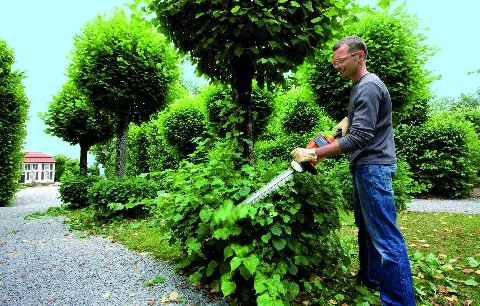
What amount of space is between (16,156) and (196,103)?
793cm

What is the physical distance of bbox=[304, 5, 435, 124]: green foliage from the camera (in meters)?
7.61

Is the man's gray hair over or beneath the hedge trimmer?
A: over

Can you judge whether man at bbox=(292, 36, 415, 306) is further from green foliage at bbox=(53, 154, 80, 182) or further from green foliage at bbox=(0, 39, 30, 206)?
green foliage at bbox=(53, 154, 80, 182)

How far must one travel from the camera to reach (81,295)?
10.2 feet

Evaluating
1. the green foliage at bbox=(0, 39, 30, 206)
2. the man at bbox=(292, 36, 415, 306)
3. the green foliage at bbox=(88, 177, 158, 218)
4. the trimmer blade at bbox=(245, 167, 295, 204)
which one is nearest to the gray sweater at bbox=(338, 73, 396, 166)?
the man at bbox=(292, 36, 415, 306)

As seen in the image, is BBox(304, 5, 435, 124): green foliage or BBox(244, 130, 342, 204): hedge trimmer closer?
BBox(244, 130, 342, 204): hedge trimmer

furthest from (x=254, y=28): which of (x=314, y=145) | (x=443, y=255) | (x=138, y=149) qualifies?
(x=138, y=149)

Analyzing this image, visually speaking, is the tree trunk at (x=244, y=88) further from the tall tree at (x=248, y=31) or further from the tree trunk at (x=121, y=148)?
the tree trunk at (x=121, y=148)

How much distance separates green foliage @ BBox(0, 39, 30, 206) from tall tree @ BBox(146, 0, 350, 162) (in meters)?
10.6

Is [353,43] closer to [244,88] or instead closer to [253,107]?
[244,88]

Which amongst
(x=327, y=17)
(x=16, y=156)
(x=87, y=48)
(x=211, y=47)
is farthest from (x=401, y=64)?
(x=16, y=156)

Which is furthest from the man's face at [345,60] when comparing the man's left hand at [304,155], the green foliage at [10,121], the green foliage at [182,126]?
the green foliage at [182,126]

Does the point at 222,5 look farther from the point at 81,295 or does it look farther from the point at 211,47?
the point at 81,295

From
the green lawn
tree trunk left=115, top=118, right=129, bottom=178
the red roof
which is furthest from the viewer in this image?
the red roof
